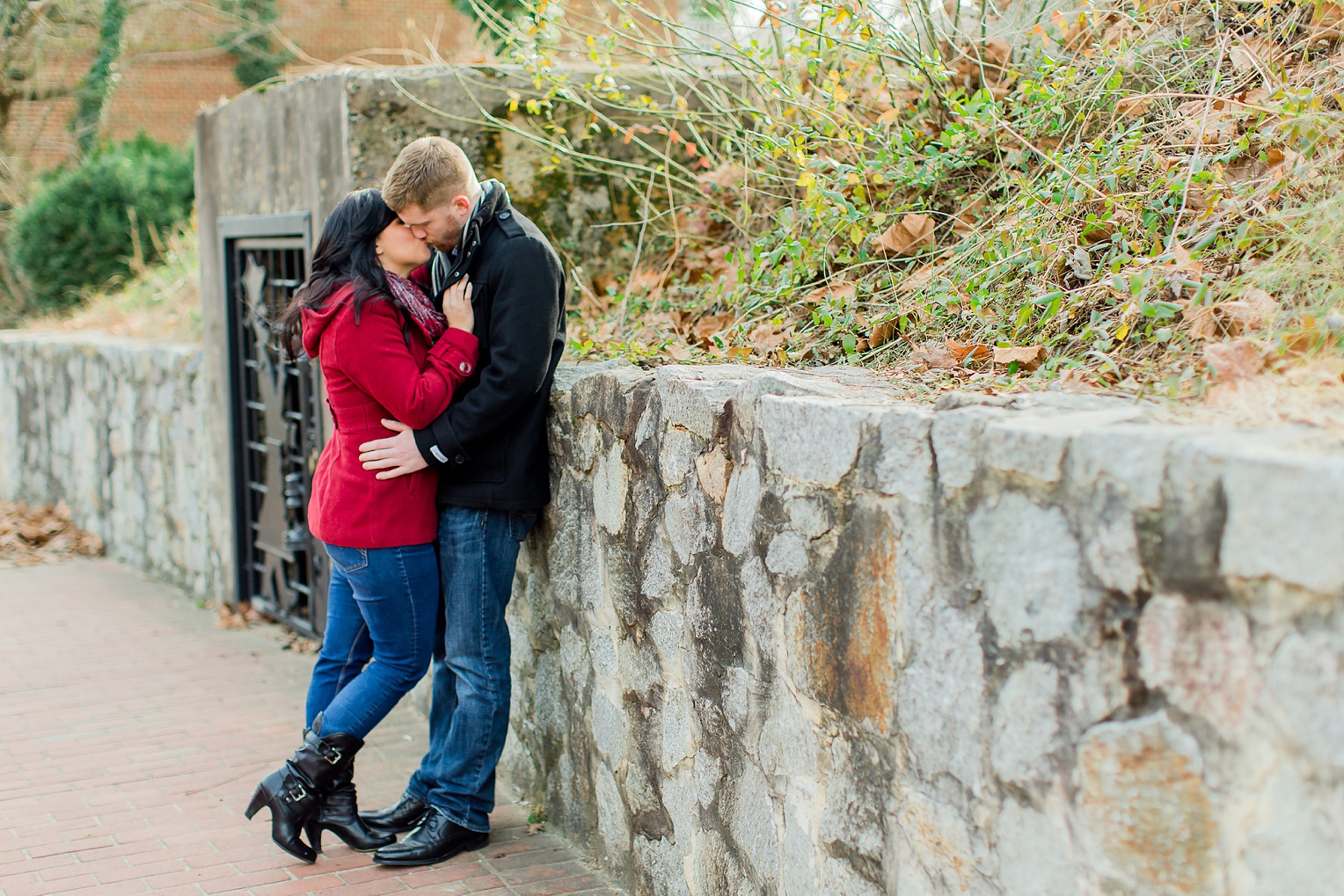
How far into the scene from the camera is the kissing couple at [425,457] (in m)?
3.54

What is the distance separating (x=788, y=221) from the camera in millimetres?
4387

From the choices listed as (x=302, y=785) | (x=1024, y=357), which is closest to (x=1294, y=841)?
(x=1024, y=357)

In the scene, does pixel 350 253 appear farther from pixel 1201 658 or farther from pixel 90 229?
pixel 90 229

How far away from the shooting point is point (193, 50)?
2105 cm

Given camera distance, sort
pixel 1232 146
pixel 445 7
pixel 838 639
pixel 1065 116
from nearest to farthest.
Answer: pixel 838 639 < pixel 1232 146 < pixel 1065 116 < pixel 445 7

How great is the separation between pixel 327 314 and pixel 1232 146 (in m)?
2.57

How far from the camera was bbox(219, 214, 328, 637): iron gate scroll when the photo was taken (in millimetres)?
6125

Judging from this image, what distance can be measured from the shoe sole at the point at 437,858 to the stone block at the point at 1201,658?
2.67 meters

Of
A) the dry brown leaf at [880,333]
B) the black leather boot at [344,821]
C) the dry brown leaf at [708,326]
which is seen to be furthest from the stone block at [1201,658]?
the black leather boot at [344,821]

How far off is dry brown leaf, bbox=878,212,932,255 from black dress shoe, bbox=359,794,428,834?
244 centimetres

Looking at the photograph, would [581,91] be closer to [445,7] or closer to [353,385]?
[353,385]

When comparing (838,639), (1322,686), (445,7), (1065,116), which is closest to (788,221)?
(1065,116)

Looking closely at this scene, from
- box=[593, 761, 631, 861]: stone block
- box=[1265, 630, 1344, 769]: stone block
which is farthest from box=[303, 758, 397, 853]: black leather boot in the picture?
box=[1265, 630, 1344, 769]: stone block

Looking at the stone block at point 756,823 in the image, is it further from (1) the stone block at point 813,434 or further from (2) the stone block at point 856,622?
(1) the stone block at point 813,434
